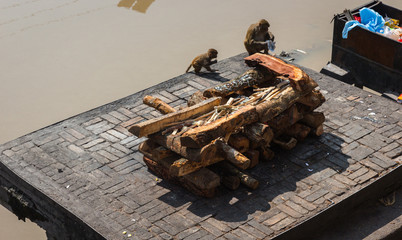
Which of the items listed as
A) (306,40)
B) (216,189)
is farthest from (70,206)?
(306,40)

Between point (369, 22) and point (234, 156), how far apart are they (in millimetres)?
5138

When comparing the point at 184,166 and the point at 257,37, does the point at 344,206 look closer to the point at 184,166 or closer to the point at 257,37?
the point at 184,166

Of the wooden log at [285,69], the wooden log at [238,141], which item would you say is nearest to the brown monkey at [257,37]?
the wooden log at [285,69]

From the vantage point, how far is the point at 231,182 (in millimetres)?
8656

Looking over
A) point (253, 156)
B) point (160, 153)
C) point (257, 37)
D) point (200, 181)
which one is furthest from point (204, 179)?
point (257, 37)

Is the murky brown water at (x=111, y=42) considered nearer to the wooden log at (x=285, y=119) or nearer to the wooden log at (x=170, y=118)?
the wooden log at (x=170, y=118)

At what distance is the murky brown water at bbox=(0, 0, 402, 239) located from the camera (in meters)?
13.0

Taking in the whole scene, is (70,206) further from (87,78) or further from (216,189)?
(87,78)

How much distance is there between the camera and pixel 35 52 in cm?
1458

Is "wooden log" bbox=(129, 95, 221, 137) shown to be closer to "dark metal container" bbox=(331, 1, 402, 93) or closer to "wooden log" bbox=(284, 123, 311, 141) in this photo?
"wooden log" bbox=(284, 123, 311, 141)

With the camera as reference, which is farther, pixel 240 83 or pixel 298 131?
pixel 240 83

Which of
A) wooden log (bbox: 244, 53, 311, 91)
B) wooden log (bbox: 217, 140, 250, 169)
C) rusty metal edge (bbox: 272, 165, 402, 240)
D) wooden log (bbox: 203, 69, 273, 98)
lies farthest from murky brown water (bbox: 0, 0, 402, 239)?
rusty metal edge (bbox: 272, 165, 402, 240)

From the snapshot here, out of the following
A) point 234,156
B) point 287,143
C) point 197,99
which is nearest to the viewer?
point 234,156

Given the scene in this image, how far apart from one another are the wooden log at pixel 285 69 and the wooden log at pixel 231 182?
5.06 ft
